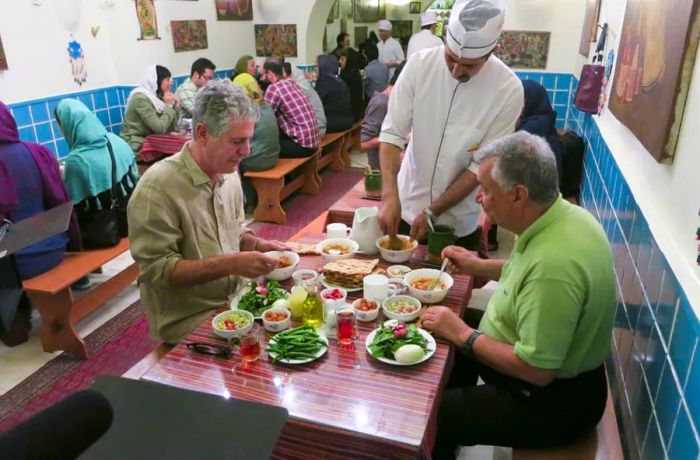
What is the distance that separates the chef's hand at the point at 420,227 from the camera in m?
2.21

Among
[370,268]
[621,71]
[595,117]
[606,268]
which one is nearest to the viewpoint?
[606,268]

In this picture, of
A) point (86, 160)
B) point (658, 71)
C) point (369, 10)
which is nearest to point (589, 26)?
point (658, 71)

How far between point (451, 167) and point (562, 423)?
1.15 metres

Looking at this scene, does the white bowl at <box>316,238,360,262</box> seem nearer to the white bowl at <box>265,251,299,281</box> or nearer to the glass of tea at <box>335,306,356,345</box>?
the white bowl at <box>265,251,299,281</box>

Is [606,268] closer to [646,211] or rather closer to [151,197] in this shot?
[646,211]

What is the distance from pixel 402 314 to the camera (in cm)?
172

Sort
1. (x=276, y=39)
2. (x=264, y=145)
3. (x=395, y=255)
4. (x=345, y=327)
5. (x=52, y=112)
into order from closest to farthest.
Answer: (x=345, y=327) < (x=395, y=255) < (x=52, y=112) < (x=264, y=145) < (x=276, y=39)

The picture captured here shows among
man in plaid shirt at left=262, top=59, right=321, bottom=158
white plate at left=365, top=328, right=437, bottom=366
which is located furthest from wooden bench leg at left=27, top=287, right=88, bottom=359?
man in plaid shirt at left=262, top=59, right=321, bottom=158

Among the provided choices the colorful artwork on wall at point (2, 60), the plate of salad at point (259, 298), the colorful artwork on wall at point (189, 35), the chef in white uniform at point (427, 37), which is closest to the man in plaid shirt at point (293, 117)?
the chef in white uniform at point (427, 37)

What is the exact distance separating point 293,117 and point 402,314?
13.6ft

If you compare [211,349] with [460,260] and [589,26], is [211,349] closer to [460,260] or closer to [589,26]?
[460,260]

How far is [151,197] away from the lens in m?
1.83

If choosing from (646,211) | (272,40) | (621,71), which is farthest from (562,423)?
(272,40)

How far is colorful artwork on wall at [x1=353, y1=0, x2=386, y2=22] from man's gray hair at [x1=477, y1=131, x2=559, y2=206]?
12261 mm
